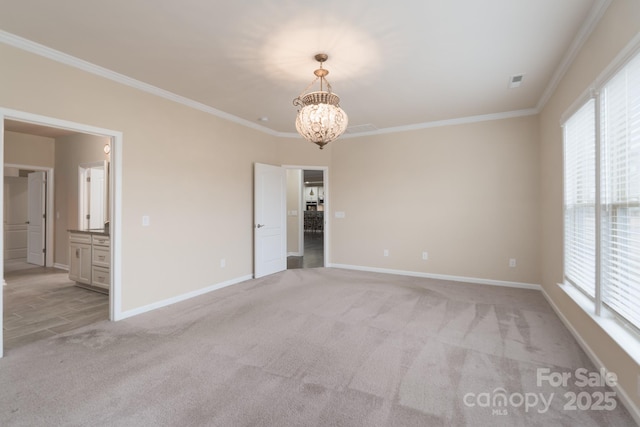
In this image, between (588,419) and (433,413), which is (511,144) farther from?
(433,413)

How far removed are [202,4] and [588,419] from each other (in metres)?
3.66

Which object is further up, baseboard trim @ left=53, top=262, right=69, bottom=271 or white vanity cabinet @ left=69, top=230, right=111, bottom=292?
white vanity cabinet @ left=69, top=230, right=111, bottom=292

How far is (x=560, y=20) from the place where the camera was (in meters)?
2.35

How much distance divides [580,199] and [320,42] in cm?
285

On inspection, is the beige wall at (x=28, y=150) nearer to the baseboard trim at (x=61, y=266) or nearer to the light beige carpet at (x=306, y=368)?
the baseboard trim at (x=61, y=266)

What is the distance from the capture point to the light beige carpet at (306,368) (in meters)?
1.78

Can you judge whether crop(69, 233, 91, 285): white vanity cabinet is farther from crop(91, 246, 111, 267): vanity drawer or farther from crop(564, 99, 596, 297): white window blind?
crop(564, 99, 596, 297): white window blind

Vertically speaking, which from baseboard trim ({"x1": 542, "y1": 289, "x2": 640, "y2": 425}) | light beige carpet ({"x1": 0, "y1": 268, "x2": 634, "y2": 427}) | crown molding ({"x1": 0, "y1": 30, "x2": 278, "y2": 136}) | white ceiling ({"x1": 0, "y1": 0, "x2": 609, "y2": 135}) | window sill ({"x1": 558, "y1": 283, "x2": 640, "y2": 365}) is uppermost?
white ceiling ({"x1": 0, "y1": 0, "x2": 609, "y2": 135})

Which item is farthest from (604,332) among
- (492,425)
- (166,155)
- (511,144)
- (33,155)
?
(33,155)

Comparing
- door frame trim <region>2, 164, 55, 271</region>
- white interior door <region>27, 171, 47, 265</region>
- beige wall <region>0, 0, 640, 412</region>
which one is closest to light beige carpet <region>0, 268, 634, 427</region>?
beige wall <region>0, 0, 640, 412</region>

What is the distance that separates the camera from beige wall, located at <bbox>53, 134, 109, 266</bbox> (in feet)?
18.6

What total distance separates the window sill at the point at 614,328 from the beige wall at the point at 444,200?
198 centimetres

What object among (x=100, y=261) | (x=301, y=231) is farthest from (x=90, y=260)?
(x=301, y=231)

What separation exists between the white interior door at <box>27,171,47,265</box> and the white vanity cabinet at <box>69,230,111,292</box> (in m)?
2.45
